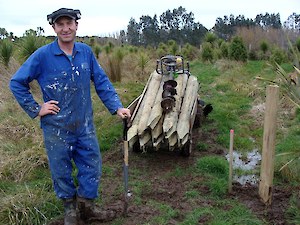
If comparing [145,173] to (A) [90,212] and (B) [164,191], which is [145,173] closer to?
(B) [164,191]

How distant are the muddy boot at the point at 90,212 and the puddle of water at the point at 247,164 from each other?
204 cm

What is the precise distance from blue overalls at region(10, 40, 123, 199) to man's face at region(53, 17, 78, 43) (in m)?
0.12

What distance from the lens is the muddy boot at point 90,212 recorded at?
389 centimetres

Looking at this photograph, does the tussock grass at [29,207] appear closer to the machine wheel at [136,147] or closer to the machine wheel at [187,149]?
the machine wheel at [136,147]

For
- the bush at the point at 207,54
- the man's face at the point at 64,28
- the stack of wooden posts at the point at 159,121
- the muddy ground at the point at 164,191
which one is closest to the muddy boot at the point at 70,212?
the muddy ground at the point at 164,191

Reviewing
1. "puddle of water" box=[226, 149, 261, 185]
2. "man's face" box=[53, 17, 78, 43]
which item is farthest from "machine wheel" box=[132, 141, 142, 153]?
"man's face" box=[53, 17, 78, 43]

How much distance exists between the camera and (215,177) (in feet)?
17.0

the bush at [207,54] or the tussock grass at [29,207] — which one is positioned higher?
the bush at [207,54]

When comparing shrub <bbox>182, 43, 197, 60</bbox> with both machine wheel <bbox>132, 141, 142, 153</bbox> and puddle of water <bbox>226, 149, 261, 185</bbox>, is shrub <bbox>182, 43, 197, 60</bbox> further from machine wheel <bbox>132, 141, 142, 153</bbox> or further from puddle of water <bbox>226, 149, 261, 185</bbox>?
machine wheel <bbox>132, 141, 142, 153</bbox>

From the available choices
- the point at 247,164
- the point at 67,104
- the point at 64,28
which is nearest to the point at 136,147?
the point at 247,164

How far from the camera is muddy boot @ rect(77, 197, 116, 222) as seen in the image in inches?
153

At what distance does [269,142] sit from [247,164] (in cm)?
168

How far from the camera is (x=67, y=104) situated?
358 centimetres

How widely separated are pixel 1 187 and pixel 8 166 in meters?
0.48
